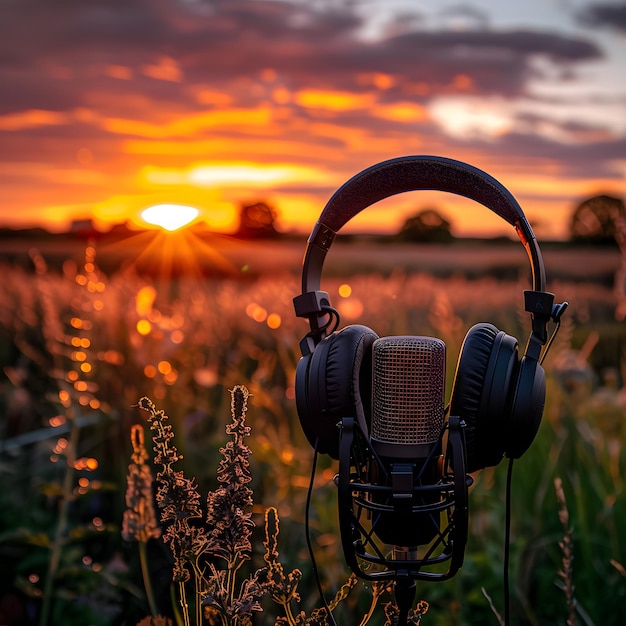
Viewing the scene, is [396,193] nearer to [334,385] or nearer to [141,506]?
[334,385]

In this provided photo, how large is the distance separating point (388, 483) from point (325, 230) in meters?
0.61

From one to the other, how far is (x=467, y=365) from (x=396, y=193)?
0.46 meters

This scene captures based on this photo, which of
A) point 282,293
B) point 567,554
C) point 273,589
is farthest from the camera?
point 282,293

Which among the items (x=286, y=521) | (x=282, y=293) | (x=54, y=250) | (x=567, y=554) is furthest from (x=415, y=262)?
(x=567, y=554)

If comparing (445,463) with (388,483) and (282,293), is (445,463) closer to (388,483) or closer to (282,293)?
(388,483)

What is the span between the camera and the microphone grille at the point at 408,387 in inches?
59.2

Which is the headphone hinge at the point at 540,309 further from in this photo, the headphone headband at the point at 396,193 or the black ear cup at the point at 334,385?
the black ear cup at the point at 334,385

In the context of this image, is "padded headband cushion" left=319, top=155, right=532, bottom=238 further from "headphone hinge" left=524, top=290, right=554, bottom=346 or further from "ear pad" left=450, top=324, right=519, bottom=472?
"ear pad" left=450, top=324, right=519, bottom=472

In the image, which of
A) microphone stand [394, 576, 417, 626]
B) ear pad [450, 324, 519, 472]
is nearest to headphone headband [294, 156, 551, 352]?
ear pad [450, 324, 519, 472]

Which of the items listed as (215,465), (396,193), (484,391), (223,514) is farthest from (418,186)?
(215,465)

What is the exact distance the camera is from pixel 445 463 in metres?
1.56

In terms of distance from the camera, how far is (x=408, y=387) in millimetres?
1505

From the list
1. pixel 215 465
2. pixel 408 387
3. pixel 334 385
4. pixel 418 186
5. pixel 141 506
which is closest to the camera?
pixel 408 387

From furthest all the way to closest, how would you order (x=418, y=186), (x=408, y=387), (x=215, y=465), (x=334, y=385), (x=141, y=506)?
1. (x=215, y=465)
2. (x=141, y=506)
3. (x=418, y=186)
4. (x=334, y=385)
5. (x=408, y=387)
